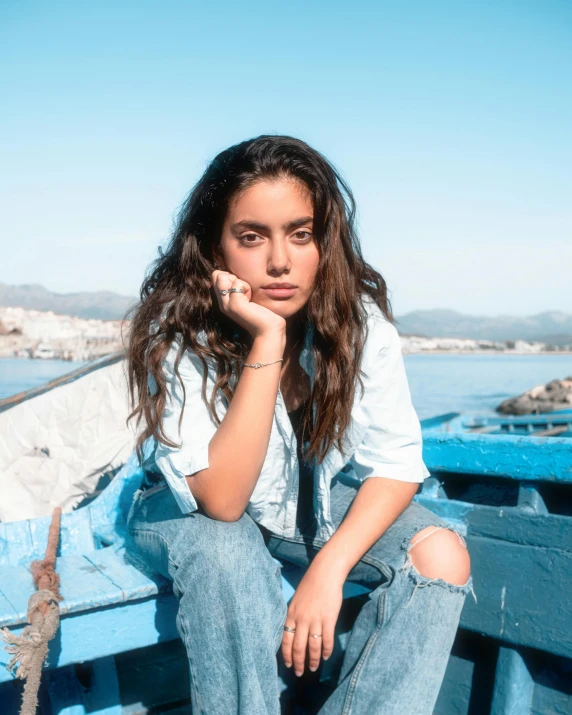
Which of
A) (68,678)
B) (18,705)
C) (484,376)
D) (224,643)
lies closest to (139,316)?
(224,643)

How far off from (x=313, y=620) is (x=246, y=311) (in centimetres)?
73

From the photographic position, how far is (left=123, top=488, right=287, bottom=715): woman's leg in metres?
1.27

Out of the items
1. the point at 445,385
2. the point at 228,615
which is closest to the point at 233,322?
the point at 228,615

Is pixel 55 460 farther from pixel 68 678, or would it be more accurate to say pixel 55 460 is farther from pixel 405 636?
pixel 405 636

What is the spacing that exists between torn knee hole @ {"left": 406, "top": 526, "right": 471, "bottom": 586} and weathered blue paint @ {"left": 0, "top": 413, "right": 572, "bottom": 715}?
1.30 feet

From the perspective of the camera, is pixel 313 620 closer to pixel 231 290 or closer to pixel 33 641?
pixel 33 641

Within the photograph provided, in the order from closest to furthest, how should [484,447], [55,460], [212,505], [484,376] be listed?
[212,505], [484,447], [55,460], [484,376]

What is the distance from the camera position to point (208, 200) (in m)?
1.66

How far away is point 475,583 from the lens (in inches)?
73.4

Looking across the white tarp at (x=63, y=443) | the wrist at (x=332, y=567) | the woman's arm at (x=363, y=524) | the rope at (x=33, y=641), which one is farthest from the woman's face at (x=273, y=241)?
the white tarp at (x=63, y=443)

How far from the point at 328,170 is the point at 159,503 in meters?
1.00

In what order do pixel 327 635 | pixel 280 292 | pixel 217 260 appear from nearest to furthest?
pixel 327 635 → pixel 280 292 → pixel 217 260

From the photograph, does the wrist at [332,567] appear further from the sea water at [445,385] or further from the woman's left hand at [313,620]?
the sea water at [445,385]

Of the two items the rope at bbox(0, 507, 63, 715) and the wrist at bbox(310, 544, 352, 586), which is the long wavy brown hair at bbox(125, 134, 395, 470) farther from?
the rope at bbox(0, 507, 63, 715)
